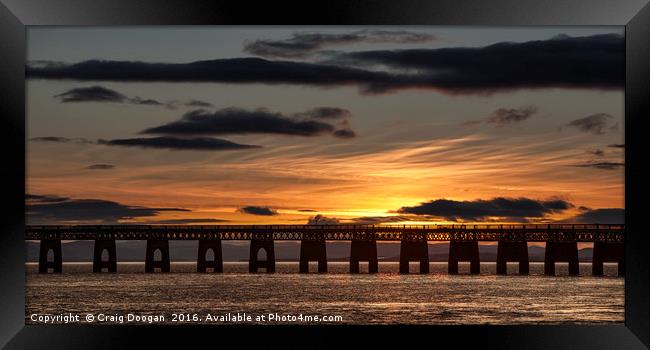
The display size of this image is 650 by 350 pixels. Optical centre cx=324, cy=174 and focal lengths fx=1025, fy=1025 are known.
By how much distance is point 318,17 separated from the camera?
54.6ft

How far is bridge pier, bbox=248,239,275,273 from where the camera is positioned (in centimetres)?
9981

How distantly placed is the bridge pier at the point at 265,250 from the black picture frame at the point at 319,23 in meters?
82.4

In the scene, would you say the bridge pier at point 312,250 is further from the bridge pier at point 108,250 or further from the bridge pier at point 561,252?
the bridge pier at point 561,252

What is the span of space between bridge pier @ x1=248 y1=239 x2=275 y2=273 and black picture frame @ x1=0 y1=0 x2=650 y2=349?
82.4 m

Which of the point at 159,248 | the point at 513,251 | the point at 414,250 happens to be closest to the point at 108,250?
the point at 159,248

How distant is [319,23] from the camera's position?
16.7 metres

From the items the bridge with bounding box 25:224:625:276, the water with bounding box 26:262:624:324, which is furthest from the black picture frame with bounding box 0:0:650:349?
the bridge with bounding box 25:224:625:276

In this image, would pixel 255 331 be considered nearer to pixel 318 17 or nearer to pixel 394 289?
pixel 318 17

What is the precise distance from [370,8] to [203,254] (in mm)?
89650

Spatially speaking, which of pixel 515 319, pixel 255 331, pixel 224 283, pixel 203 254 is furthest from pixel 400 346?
pixel 203 254

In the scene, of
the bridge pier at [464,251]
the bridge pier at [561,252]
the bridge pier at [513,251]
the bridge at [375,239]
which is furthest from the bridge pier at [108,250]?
the bridge pier at [561,252]

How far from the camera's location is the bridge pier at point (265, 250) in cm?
9981

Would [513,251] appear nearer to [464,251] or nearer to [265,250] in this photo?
[464,251]

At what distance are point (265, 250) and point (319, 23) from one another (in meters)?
86.8
